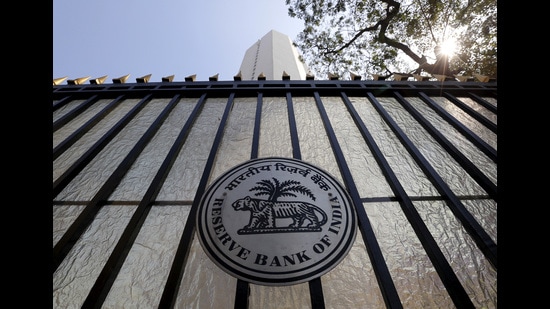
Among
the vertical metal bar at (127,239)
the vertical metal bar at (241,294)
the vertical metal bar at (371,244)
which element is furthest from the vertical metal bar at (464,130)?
the vertical metal bar at (127,239)

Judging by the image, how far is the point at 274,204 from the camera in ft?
6.75

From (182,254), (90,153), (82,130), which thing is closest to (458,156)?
(182,254)

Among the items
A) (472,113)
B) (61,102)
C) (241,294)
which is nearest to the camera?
(241,294)

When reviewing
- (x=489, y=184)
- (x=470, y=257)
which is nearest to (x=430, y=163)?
(x=489, y=184)

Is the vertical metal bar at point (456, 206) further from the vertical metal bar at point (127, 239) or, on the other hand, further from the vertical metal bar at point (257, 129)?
the vertical metal bar at point (127, 239)

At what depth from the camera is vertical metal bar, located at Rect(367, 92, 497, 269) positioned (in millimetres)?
1900

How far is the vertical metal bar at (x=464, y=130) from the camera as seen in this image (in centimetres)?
282

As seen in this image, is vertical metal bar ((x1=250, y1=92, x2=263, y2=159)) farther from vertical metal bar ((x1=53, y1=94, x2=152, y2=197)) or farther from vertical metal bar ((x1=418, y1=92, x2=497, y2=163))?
vertical metal bar ((x1=418, y1=92, x2=497, y2=163))

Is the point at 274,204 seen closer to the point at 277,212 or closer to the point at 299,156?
the point at 277,212

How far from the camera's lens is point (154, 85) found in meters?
4.38

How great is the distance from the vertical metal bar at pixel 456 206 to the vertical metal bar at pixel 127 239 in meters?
2.56

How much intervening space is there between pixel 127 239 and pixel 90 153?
143 centimetres
